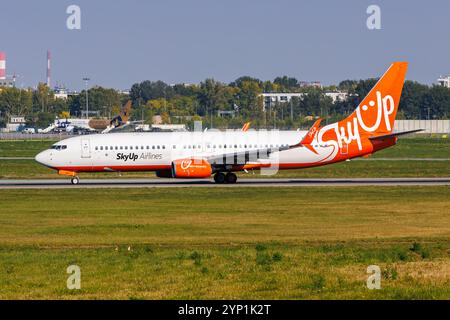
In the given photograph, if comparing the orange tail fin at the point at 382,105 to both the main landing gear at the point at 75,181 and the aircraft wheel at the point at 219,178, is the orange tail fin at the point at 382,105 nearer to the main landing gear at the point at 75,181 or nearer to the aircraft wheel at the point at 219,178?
the aircraft wheel at the point at 219,178

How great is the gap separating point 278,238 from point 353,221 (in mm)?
6757

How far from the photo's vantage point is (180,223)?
41.3m

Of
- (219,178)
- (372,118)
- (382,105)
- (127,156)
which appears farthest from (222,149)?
(382,105)

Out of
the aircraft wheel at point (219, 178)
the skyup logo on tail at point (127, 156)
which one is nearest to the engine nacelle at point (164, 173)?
the skyup logo on tail at point (127, 156)

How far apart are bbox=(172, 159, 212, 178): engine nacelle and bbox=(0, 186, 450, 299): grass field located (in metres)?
5.79

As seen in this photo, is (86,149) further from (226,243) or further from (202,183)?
(226,243)

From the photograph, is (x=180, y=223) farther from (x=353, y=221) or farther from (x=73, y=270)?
(x=73, y=270)

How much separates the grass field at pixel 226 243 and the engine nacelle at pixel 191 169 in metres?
5.79

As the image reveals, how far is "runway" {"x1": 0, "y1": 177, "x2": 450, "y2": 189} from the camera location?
6206 cm

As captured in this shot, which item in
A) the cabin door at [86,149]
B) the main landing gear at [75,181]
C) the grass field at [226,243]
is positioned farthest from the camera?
the cabin door at [86,149]

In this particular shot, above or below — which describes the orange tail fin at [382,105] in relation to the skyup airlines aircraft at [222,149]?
above

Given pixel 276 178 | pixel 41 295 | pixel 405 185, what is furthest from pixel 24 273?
pixel 276 178

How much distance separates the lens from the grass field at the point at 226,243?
24.9 meters

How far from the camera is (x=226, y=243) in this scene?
3456cm
